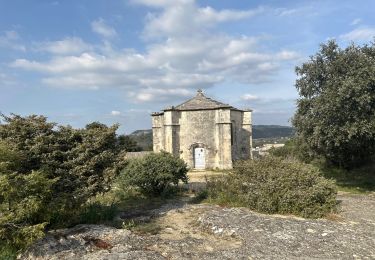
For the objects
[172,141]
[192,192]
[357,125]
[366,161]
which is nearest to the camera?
[357,125]

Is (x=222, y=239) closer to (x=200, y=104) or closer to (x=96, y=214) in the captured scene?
(x=96, y=214)

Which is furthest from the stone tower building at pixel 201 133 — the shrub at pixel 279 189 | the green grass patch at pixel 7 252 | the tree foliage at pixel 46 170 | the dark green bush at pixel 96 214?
the green grass patch at pixel 7 252

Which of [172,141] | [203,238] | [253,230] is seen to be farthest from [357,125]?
[172,141]

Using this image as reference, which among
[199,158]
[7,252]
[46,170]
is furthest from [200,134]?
[7,252]

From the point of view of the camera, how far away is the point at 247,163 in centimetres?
1446

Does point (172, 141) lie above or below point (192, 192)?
above

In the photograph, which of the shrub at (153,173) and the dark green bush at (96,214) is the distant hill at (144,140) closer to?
the shrub at (153,173)

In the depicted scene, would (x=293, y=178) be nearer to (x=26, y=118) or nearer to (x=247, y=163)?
(x=247, y=163)

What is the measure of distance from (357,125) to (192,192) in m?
7.43

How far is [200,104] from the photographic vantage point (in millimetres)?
35156

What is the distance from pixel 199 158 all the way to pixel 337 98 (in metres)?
18.9

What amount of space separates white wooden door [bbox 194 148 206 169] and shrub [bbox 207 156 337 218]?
64.8 ft

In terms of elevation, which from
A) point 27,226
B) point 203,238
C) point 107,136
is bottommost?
point 203,238

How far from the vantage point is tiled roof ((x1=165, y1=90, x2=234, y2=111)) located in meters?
34.4
